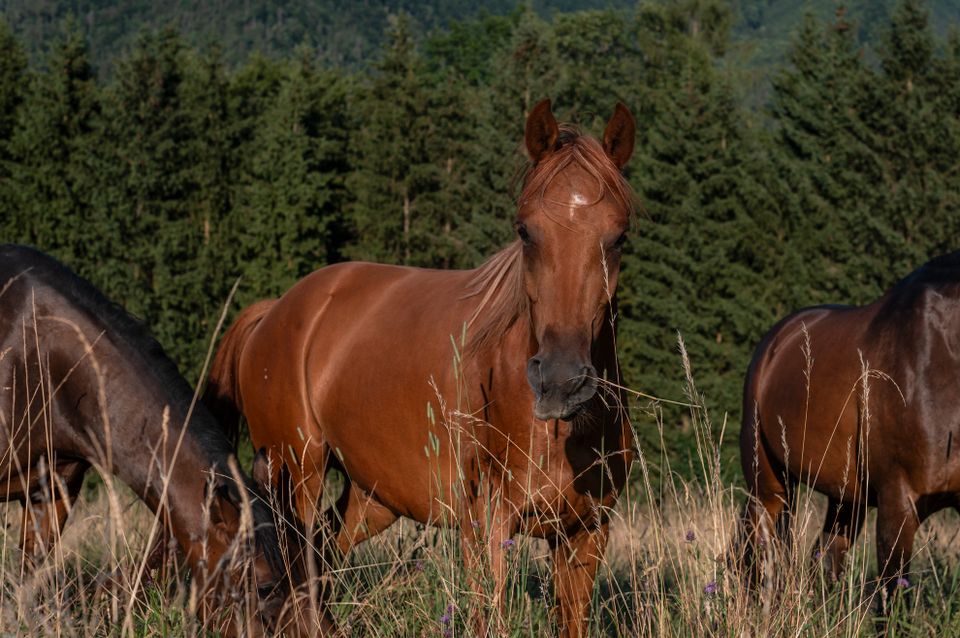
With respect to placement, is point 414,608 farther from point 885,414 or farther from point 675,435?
point 675,435

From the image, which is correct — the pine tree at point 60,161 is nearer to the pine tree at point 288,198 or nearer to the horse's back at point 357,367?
the pine tree at point 288,198

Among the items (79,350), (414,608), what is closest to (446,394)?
(414,608)

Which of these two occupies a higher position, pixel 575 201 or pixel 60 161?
pixel 575 201

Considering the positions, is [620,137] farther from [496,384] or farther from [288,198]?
[288,198]

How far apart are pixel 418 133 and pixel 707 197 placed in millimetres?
9304

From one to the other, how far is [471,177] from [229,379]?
24011 mm

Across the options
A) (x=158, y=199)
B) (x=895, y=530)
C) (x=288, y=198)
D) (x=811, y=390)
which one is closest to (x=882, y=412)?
(x=895, y=530)

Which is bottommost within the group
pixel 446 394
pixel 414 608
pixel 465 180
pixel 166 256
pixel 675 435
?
pixel 675 435

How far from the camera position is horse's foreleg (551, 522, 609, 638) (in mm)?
3928

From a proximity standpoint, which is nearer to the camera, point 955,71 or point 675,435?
point 675,435

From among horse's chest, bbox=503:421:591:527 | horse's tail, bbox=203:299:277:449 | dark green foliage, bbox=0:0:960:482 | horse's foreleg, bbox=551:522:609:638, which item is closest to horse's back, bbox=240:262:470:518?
horse's tail, bbox=203:299:277:449

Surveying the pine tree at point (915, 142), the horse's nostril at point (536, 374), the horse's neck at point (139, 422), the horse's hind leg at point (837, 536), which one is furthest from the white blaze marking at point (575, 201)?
the pine tree at point (915, 142)

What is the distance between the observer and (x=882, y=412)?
4996 mm

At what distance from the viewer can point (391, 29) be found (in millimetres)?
33875
